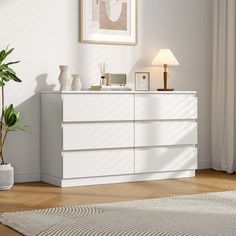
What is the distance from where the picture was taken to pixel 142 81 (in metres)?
5.79

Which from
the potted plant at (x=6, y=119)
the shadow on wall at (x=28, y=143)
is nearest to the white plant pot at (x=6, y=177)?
the potted plant at (x=6, y=119)

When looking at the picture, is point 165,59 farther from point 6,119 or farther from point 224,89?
point 6,119

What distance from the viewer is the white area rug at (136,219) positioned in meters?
3.23

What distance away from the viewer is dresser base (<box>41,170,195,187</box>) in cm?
494

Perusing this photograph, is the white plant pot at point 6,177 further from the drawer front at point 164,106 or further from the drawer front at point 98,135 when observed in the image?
the drawer front at point 164,106

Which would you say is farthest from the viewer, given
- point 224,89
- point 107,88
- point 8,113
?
point 224,89

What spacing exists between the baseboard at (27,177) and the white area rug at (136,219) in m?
1.40

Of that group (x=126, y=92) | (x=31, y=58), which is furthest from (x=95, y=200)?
(x=31, y=58)

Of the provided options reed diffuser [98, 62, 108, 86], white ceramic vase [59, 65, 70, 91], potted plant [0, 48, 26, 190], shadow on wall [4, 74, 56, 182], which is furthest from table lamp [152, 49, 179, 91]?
potted plant [0, 48, 26, 190]

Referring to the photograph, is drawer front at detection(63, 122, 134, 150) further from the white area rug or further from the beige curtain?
the beige curtain

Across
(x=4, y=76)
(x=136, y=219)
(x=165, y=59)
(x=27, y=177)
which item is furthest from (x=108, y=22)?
(x=136, y=219)

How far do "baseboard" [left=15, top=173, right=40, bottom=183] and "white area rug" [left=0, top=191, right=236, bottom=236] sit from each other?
140 cm

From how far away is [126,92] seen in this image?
202 inches

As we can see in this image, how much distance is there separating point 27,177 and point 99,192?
2.94ft
